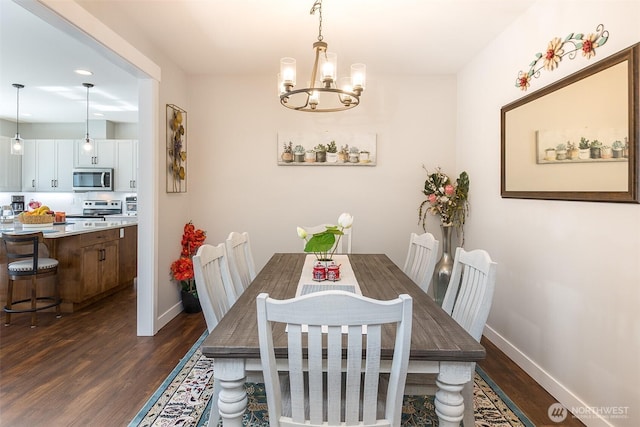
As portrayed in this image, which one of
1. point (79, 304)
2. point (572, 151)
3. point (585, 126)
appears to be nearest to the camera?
point (585, 126)

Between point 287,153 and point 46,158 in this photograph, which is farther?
point 46,158

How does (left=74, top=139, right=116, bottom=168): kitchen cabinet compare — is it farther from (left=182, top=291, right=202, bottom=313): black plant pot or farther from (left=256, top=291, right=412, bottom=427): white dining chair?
(left=256, top=291, right=412, bottom=427): white dining chair

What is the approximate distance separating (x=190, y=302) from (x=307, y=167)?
189cm

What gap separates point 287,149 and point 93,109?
3901 millimetres

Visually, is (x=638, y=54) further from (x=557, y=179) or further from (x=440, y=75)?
(x=440, y=75)

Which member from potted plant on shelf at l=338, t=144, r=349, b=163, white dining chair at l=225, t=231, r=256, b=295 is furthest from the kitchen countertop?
potted plant on shelf at l=338, t=144, r=349, b=163

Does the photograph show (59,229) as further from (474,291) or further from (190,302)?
(474,291)

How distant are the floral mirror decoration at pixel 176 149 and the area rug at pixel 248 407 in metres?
1.82

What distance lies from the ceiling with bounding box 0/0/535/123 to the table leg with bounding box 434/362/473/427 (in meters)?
2.29

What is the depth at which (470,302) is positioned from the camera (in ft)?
5.75

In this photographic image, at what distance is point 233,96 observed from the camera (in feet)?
12.9

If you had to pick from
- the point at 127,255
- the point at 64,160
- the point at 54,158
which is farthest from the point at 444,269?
the point at 54,158

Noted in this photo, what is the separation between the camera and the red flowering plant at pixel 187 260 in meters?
3.54

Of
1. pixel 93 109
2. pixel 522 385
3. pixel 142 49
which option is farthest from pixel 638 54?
pixel 93 109
